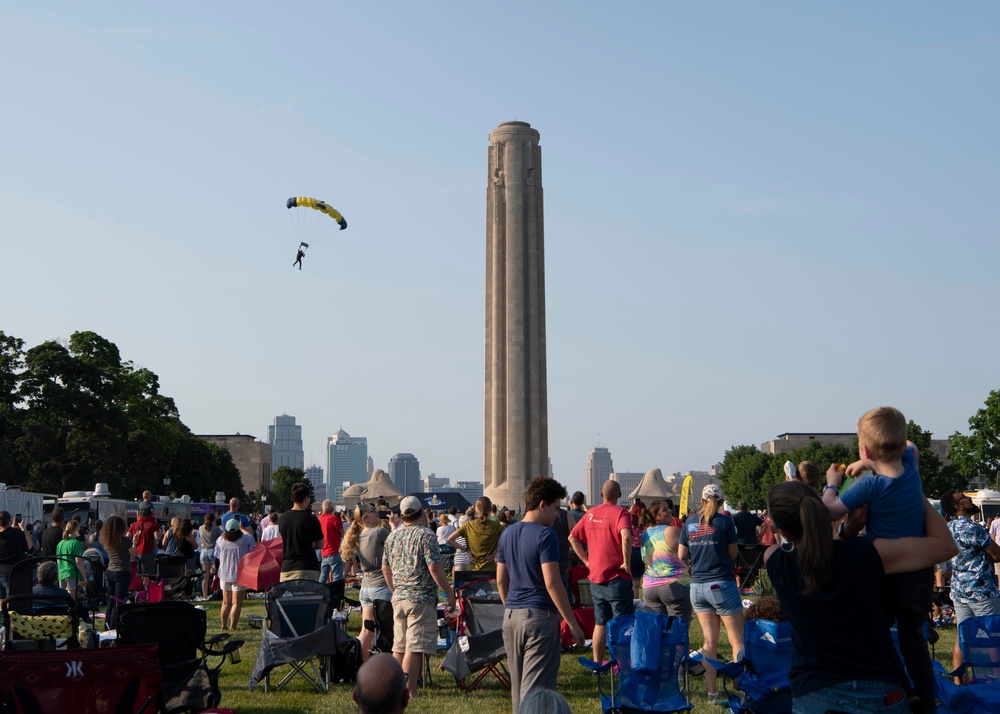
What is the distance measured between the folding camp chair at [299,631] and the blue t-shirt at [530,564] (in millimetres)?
3343

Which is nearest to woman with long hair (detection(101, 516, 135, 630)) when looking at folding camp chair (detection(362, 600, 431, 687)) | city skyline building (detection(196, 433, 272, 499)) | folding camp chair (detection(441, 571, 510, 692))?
folding camp chair (detection(362, 600, 431, 687))

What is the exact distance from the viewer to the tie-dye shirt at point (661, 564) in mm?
9625

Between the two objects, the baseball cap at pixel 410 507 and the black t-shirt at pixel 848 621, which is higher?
the baseball cap at pixel 410 507

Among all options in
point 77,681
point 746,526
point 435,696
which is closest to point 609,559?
point 435,696

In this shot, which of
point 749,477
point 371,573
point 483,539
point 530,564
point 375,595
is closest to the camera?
point 530,564

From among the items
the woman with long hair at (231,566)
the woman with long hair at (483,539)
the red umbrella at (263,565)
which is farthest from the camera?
the woman with long hair at (231,566)

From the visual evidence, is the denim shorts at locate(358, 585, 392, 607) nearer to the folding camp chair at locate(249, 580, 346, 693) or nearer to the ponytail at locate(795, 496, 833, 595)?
the folding camp chair at locate(249, 580, 346, 693)

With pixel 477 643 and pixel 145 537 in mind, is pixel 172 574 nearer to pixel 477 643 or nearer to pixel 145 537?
pixel 145 537

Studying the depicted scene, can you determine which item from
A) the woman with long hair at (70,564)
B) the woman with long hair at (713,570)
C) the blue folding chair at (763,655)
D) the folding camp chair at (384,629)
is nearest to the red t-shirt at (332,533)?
the woman with long hair at (70,564)

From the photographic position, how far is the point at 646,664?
7.62m

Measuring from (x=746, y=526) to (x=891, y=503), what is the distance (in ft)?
37.9

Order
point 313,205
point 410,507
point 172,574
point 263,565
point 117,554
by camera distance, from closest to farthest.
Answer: point 410,507 → point 263,565 → point 117,554 → point 172,574 → point 313,205

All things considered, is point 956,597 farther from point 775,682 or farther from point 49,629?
point 49,629

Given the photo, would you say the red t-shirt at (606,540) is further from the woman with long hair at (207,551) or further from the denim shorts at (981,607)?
the woman with long hair at (207,551)
